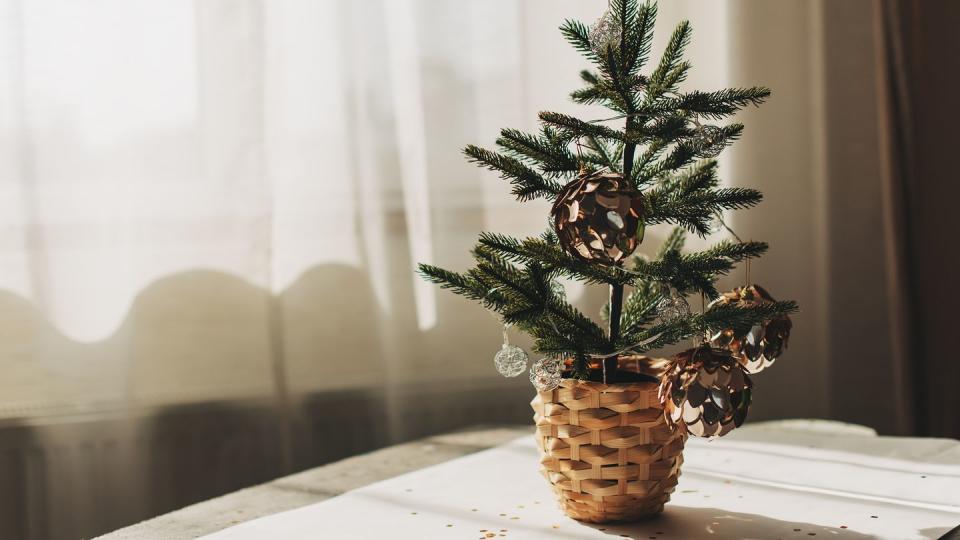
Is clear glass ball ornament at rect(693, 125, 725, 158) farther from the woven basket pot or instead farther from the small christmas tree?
the woven basket pot

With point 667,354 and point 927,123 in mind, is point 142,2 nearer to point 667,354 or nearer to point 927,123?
point 667,354

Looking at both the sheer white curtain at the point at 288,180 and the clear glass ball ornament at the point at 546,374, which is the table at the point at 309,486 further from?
the sheer white curtain at the point at 288,180

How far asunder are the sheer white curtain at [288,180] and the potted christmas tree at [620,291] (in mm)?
909

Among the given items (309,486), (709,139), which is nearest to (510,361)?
(709,139)

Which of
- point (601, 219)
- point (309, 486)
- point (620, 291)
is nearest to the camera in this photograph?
point (601, 219)

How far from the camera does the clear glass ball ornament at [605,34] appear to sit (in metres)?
0.71

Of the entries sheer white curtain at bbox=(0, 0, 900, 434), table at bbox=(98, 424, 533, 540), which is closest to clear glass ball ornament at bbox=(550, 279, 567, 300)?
table at bbox=(98, 424, 533, 540)

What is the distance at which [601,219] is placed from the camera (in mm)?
643

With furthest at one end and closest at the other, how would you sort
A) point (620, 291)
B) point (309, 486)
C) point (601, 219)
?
point (309, 486)
point (620, 291)
point (601, 219)

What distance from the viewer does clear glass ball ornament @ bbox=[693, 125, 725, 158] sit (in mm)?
717

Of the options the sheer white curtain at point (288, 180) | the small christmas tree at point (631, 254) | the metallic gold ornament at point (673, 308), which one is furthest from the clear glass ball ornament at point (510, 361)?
the sheer white curtain at point (288, 180)

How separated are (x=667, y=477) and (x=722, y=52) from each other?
1299mm

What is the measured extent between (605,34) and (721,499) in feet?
1.50

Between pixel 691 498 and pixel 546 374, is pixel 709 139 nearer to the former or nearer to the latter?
pixel 546 374
